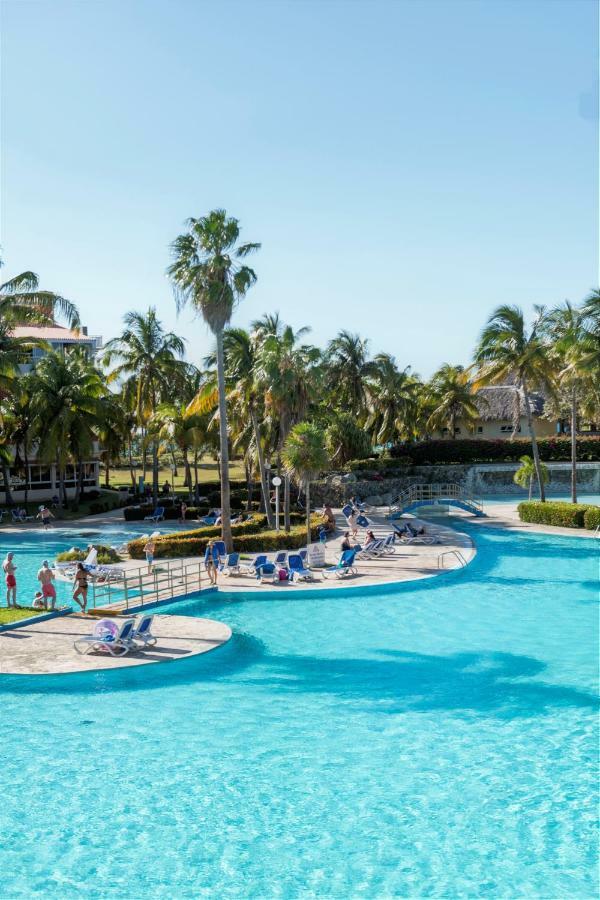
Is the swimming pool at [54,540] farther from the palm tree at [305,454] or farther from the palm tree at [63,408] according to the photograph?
the palm tree at [305,454]

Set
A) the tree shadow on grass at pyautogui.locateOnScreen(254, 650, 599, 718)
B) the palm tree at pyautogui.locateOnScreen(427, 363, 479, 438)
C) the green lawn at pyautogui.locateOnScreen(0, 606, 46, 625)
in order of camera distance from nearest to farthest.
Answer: the tree shadow on grass at pyautogui.locateOnScreen(254, 650, 599, 718) < the green lawn at pyautogui.locateOnScreen(0, 606, 46, 625) < the palm tree at pyautogui.locateOnScreen(427, 363, 479, 438)

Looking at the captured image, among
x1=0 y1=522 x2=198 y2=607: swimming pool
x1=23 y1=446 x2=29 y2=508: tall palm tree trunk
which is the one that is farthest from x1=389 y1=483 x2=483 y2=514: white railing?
x1=23 y1=446 x2=29 y2=508: tall palm tree trunk

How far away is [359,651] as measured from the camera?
1794 cm

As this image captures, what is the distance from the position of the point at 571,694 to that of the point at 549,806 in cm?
456

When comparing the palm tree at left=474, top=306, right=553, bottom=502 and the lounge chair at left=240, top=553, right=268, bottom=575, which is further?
the palm tree at left=474, top=306, right=553, bottom=502

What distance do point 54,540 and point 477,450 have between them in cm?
3067

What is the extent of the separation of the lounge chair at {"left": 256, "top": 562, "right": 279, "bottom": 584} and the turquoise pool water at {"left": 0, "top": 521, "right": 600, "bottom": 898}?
472cm

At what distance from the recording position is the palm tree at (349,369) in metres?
51.2

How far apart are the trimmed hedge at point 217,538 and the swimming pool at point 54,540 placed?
2.49 m

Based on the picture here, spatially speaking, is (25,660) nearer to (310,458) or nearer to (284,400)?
(310,458)

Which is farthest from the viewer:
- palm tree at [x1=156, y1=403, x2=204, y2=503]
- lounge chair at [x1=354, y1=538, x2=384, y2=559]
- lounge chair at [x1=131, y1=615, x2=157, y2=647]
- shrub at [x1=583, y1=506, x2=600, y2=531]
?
palm tree at [x1=156, y1=403, x2=204, y2=503]

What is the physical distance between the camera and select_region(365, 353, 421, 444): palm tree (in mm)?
53438

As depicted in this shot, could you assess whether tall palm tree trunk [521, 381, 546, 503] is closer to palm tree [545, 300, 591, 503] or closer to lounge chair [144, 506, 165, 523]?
palm tree [545, 300, 591, 503]

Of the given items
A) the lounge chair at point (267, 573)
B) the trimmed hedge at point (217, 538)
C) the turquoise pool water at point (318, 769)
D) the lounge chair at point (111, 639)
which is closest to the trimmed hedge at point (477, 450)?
the trimmed hedge at point (217, 538)
